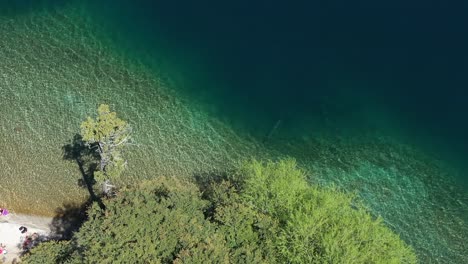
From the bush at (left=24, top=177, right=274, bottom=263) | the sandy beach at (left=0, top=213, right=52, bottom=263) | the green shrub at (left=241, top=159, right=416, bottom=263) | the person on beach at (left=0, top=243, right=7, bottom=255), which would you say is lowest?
the person on beach at (left=0, top=243, right=7, bottom=255)

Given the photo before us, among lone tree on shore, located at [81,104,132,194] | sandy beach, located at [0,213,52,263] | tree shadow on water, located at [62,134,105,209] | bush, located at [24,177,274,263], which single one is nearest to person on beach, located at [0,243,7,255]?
sandy beach, located at [0,213,52,263]

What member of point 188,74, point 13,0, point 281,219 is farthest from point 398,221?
point 13,0

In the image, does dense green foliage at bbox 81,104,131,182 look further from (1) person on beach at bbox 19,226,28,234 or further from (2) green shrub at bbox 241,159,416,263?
(2) green shrub at bbox 241,159,416,263

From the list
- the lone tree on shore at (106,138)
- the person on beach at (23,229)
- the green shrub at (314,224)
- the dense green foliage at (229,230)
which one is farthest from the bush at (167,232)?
the person on beach at (23,229)

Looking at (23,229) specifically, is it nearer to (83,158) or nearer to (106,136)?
(83,158)

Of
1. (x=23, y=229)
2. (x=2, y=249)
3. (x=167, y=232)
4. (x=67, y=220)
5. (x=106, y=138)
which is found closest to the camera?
→ (x=167, y=232)

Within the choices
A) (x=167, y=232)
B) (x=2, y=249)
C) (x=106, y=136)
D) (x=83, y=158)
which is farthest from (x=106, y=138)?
(x=2, y=249)
